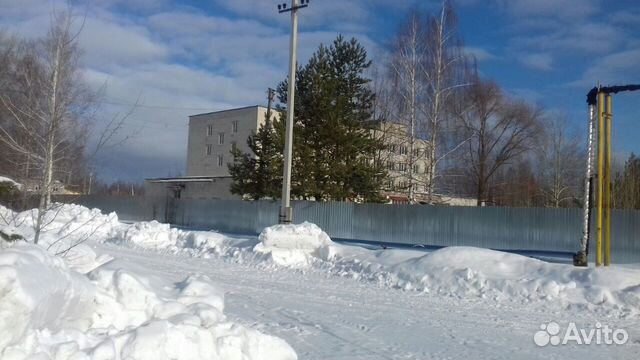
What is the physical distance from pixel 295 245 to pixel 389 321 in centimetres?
928

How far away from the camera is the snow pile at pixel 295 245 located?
17688 millimetres

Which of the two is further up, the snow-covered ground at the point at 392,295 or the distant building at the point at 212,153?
the distant building at the point at 212,153

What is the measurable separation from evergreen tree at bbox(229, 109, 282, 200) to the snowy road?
16612mm

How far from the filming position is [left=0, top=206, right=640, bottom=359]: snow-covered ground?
782 centimetres

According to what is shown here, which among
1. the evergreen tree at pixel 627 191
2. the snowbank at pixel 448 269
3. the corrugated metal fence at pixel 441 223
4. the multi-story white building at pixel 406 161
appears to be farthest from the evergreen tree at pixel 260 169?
the evergreen tree at pixel 627 191

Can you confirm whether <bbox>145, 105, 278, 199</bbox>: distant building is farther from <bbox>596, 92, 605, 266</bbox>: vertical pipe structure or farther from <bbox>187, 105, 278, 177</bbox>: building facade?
<bbox>596, 92, 605, 266</bbox>: vertical pipe structure

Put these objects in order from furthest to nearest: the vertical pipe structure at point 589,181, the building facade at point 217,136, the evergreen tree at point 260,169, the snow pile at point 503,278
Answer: the building facade at point 217,136, the evergreen tree at point 260,169, the vertical pipe structure at point 589,181, the snow pile at point 503,278

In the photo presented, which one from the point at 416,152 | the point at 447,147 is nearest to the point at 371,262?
the point at 416,152

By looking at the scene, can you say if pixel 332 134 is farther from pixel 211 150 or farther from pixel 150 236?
pixel 211 150

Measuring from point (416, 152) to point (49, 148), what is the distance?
1028 inches

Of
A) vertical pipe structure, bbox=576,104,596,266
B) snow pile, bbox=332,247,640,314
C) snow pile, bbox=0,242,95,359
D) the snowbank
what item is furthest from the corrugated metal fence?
snow pile, bbox=0,242,95,359

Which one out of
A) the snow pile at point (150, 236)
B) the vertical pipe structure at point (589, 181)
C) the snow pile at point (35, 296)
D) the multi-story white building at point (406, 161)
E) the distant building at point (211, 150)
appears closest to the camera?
the snow pile at point (35, 296)

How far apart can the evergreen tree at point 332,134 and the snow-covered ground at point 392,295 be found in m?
11.2

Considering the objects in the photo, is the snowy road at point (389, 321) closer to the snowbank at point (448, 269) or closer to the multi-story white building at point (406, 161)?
the snowbank at point (448, 269)
